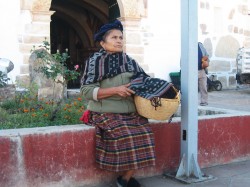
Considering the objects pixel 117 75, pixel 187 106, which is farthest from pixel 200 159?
pixel 117 75

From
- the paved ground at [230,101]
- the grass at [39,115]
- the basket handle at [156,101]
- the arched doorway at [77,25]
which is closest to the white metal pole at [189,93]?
the basket handle at [156,101]

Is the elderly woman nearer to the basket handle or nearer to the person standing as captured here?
the basket handle

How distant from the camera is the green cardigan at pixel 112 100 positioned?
10.9 feet

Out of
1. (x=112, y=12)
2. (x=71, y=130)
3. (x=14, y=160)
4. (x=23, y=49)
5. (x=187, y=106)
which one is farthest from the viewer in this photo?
(x=112, y=12)

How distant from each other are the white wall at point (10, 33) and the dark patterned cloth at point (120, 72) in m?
5.14

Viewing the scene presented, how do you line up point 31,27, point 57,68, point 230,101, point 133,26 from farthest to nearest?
point 133,26 → point 230,101 → point 31,27 → point 57,68

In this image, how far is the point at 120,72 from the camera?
336 cm

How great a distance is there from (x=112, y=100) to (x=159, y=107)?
409 millimetres

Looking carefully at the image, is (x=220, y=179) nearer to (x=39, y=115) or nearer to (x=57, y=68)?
(x=39, y=115)

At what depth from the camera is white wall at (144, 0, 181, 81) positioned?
1028cm

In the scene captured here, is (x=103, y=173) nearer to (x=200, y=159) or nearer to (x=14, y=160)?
(x=14, y=160)

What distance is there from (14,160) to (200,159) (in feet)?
6.32

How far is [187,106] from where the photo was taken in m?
3.62

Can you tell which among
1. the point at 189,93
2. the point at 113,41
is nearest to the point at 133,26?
the point at 189,93
